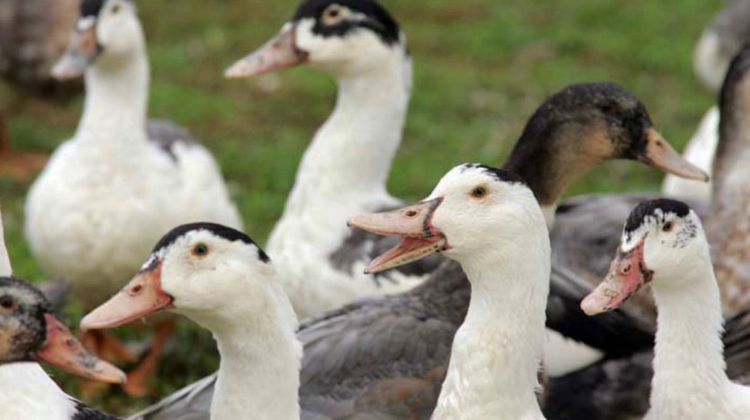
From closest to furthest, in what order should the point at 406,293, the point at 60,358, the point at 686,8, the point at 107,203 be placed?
the point at 60,358, the point at 406,293, the point at 107,203, the point at 686,8

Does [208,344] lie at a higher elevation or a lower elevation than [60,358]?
lower

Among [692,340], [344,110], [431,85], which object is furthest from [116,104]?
[431,85]

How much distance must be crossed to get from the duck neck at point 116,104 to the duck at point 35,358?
2.61 meters

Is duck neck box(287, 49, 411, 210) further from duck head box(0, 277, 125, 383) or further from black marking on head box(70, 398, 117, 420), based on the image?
duck head box(0, 277, 125, 383)

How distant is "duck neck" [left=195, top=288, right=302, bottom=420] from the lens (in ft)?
15.0

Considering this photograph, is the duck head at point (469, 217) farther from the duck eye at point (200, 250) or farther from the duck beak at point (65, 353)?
the duck beak at point (65, 353)

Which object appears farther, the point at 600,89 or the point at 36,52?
the point at 36,52

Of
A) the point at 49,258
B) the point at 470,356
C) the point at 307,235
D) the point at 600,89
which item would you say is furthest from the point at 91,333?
the point at 470,356

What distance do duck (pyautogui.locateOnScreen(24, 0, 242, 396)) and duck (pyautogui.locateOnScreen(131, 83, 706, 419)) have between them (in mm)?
1678

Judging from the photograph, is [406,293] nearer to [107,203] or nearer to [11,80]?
[107,203]

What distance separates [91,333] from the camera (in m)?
7.16

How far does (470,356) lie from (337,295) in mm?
1848

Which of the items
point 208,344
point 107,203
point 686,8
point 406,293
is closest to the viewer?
point 406,293

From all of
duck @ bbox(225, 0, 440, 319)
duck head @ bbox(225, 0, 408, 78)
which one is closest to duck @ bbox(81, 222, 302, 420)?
duck @ bbox(225, 0, 440, 319)
